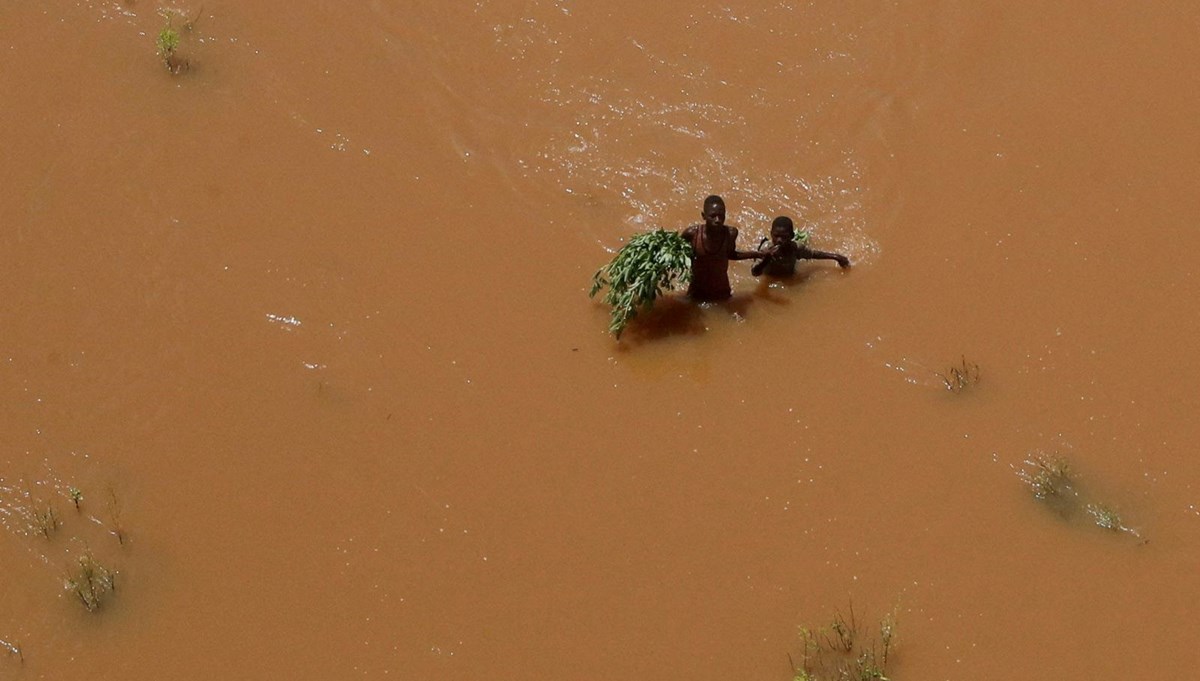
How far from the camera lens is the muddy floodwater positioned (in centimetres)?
696

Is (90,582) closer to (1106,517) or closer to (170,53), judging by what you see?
(170,53)

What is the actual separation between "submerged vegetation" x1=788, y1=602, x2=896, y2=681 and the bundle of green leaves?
2.00 m

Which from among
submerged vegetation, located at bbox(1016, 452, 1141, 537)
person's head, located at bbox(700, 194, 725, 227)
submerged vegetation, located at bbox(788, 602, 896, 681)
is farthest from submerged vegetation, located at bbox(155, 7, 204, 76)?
submerged vegetation, located at bbox(1016, 452, 1141, 537)

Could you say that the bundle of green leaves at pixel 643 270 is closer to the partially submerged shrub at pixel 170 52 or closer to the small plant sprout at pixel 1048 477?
the small plant sprout at pixel 1048 477

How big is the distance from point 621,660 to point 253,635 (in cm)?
176

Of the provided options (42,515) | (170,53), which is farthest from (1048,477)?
(170,53)

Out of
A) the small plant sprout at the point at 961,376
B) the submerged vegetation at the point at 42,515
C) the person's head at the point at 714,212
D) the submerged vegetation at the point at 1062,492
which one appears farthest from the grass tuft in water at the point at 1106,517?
the submerged vegetation at the point at 42,515

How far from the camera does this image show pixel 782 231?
8.13 meters

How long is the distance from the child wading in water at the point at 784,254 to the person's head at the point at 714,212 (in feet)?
1.53

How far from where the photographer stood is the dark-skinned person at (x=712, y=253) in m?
7.83

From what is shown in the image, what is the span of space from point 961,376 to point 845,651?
186cm

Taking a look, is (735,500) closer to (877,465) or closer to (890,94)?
(877,465)

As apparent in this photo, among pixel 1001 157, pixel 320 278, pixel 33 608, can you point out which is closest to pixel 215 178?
pixel 320 278

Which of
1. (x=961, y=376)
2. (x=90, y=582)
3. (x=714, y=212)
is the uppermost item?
(x=714, y=212)
